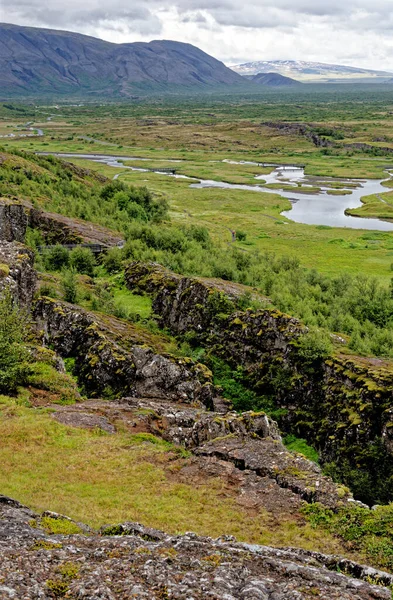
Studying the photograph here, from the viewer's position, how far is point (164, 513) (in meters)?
19.9

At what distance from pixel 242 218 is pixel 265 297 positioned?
234 ft

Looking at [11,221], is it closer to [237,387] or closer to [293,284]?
[293,284]

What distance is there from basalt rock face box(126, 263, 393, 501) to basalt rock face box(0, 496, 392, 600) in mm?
18899

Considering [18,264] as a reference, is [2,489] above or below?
below

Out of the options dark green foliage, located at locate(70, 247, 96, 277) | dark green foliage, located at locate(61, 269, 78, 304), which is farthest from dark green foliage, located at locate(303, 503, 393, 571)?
dark green foliage, located at locate(70, 247, 96, 277)

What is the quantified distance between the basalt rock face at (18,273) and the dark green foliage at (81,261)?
16893 mm

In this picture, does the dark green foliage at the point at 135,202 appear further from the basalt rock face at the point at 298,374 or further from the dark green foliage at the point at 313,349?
the dark green foliage at the point at 313,349

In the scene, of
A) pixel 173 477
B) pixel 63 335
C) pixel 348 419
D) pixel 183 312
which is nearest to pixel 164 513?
pixel 173 477

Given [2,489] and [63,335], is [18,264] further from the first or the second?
[2,489]

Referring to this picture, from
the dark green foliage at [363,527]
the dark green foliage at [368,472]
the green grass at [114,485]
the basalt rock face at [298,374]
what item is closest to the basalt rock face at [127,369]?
the basalt rock face at [298,374]

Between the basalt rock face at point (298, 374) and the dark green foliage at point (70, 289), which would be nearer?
the basalt rock face at point (298, 374)

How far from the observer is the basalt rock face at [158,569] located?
12445 mm

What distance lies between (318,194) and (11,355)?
141 meters

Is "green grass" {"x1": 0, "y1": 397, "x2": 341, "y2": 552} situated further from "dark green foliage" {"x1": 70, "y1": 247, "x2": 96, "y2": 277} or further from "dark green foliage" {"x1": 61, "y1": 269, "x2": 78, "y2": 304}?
"dark green foliage" {"x1": 70, "y1": 247, "x2": 96, "y2": 277}
